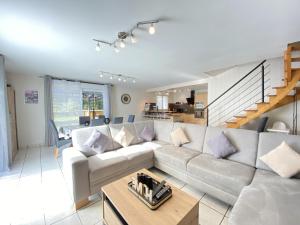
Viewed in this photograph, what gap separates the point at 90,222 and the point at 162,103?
381 inches

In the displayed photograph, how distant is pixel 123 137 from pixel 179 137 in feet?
3.82

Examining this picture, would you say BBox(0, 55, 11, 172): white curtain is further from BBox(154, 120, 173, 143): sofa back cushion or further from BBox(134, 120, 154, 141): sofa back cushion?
BBox(154, 120, 173, 143): sofa back cushion

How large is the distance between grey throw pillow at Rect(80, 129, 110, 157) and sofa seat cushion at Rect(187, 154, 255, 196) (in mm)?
1540

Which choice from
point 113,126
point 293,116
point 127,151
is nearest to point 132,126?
point 113,126

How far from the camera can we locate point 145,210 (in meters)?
1.16

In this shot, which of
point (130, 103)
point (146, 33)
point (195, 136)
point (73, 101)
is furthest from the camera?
point (130, 103)

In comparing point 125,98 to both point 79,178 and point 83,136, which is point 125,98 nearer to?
point 83,136

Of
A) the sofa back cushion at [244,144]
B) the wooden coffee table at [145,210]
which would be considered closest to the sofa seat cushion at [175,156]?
the sofa back cushion at [244,144]

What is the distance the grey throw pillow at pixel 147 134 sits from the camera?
3.27 meters

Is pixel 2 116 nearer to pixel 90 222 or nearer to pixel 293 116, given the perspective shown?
pixel 90 222

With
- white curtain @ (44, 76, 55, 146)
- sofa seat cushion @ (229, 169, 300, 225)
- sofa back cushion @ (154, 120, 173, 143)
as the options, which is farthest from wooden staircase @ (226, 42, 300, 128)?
white curtain @ (44, 76, 55, 146)

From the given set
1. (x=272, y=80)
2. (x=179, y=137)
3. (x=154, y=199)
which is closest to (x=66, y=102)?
(x=179, y=137)

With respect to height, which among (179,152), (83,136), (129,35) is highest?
(129,35)

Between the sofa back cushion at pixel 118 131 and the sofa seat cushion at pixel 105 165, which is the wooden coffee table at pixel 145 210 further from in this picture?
the sofa back cushion at pixel 118 131
